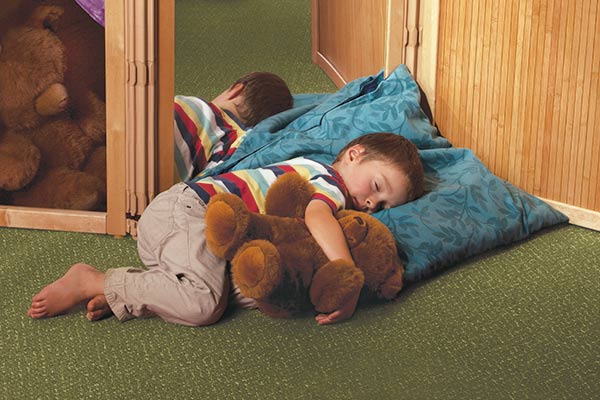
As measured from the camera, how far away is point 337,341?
5.11ft

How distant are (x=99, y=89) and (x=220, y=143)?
0.29m

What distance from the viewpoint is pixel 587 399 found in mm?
1409

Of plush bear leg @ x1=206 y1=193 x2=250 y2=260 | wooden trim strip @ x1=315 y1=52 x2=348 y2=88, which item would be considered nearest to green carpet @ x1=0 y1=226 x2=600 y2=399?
plush bear leg @ x1=206 y1=193 x2=250 y2=260

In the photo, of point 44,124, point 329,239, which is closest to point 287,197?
point 329,239

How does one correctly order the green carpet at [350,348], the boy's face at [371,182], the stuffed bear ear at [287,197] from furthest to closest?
the boy's face at [371,182], the stuffed bear ear at [287,197], the green carpet at [350,348]

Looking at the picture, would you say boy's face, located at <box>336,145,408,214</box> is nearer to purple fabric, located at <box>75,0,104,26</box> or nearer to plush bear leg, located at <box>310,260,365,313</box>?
plush bear leg, located at <box>310,260,365,313</box>

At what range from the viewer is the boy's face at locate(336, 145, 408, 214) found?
1785 millimetres

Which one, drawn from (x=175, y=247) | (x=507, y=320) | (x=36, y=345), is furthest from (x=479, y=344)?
(x=36, y=345)

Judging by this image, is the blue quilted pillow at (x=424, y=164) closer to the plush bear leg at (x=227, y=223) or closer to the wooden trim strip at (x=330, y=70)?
the wooden trim strip at (x=330, y=70)

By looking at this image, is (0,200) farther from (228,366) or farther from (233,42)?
(228,366)

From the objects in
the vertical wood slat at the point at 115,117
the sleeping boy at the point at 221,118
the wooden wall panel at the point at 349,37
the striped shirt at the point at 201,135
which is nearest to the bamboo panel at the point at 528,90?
the wooden wall panel at the point at 349,37

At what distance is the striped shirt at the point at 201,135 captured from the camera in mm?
1995

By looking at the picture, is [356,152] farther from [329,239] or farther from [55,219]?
[55,219]

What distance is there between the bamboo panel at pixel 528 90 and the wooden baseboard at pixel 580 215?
0.01m
